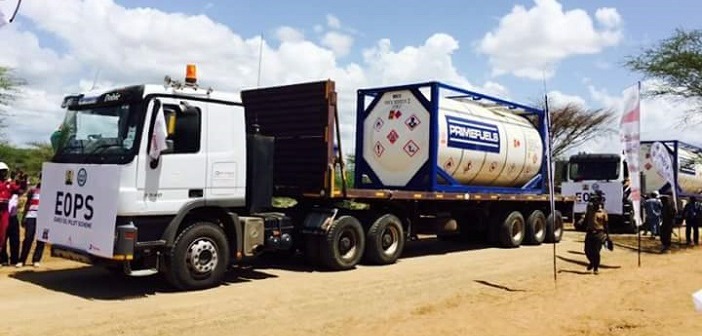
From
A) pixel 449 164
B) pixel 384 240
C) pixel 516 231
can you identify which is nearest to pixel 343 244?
pixel 384 240

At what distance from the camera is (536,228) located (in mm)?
16312

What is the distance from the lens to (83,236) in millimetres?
8242

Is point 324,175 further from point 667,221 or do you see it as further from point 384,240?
point 667,221

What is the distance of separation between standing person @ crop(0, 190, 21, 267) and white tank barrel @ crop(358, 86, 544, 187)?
661 centimetres

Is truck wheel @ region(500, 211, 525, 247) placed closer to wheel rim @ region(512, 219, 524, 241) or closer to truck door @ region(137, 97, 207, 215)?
wheel rim @ region(512, 219, 524, 241)

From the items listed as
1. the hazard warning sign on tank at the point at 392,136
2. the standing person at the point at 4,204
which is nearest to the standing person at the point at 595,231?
the hazard warning sign on tank at the point at 392,136

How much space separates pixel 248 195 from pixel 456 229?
5.82 meters

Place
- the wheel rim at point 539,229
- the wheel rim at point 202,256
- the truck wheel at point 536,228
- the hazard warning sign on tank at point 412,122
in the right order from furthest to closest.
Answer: the wheel rim at point 539,229 → the truck wheel at point 536,228 → the hazard warning sign on tank at point 412,122 → the wheel rim at point 202,256

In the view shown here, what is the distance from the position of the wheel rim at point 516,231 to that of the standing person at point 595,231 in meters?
3.12

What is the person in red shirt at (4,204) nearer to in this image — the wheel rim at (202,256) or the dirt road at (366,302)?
the dirt road at (366,302)

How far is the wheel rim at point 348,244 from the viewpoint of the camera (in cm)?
1091

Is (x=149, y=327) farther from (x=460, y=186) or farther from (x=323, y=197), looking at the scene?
(x=460, y=186)

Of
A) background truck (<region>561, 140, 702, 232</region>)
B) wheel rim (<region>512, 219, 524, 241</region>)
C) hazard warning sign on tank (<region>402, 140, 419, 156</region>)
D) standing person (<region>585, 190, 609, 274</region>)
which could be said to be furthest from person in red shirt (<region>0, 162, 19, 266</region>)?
background truck (<region>561, 140, 702, 232</region>)

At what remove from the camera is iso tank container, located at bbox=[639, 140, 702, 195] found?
2505 cm
